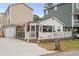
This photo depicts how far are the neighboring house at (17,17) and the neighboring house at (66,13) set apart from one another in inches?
25.5

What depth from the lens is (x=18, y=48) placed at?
33.8 feet

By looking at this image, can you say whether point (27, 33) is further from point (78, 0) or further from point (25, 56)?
point (78, 0)

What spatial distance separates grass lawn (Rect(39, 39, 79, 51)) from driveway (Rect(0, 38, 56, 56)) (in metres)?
0.22

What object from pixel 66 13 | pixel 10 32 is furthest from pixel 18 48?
pixel 66 13

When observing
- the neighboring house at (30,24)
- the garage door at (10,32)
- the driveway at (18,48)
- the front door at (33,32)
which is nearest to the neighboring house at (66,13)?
the neighboring house at (30,24)

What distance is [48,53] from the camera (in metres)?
10.1

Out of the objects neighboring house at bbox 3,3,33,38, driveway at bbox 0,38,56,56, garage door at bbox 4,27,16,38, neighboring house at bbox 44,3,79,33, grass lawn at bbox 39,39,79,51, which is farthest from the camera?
garage door at bbox 4,27,16,38

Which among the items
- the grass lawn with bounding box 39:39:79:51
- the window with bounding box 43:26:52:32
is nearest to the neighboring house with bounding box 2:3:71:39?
the window with bounding box 43:26:52:32

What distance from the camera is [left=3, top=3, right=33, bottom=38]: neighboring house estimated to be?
10805 millimetres

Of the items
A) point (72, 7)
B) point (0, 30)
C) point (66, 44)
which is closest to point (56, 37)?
point (66, 44)

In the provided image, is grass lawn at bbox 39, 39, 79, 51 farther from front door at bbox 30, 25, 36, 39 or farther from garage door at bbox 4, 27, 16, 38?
garage door at bbox 4, 27, 16, 38

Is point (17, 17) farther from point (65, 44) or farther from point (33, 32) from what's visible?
point (65, 44)

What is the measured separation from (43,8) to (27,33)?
3.34 ft

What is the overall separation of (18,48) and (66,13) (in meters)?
1.90
